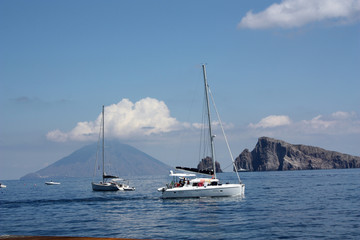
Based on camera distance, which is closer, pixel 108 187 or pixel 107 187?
pixel 108 187

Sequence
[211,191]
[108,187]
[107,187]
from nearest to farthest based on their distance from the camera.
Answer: [211,191] < [108,187] < [107,187]

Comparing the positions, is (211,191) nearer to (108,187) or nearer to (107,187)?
(108,187)

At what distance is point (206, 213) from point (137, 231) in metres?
13.0

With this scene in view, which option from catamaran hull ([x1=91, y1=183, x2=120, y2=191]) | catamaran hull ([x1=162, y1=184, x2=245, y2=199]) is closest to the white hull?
catamaran hull ([x1=91, y1=183, x2=120, y2=191])

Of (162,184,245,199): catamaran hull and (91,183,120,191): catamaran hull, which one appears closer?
(162,184,245,199): catamaran hull

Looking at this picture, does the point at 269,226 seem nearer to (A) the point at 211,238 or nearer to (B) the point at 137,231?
(A) the point at 211,238

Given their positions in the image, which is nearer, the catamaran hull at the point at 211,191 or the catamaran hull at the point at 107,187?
the catamaran hull at the point at 211,191

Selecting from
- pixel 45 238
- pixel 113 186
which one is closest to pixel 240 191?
pixel 113 186

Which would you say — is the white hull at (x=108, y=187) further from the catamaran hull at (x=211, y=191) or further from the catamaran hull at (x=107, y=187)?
the catamaran hull at (x=211, y=191)

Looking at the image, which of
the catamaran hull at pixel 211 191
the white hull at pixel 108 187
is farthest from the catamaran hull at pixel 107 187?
the catamaran hull at pixel 211 191

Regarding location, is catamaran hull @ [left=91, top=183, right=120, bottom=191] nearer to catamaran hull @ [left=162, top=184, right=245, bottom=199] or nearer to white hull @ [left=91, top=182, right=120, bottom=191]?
white hull @ [left=91, top=182, right=120, bottom=191]

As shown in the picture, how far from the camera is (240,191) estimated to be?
60.5m

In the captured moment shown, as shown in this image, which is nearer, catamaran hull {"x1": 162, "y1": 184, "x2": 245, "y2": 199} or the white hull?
catamaran hull {"x1": 162, "y1": 184, "x2": 245, "y2": 199}

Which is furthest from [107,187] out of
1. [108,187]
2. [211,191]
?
[211,191]
